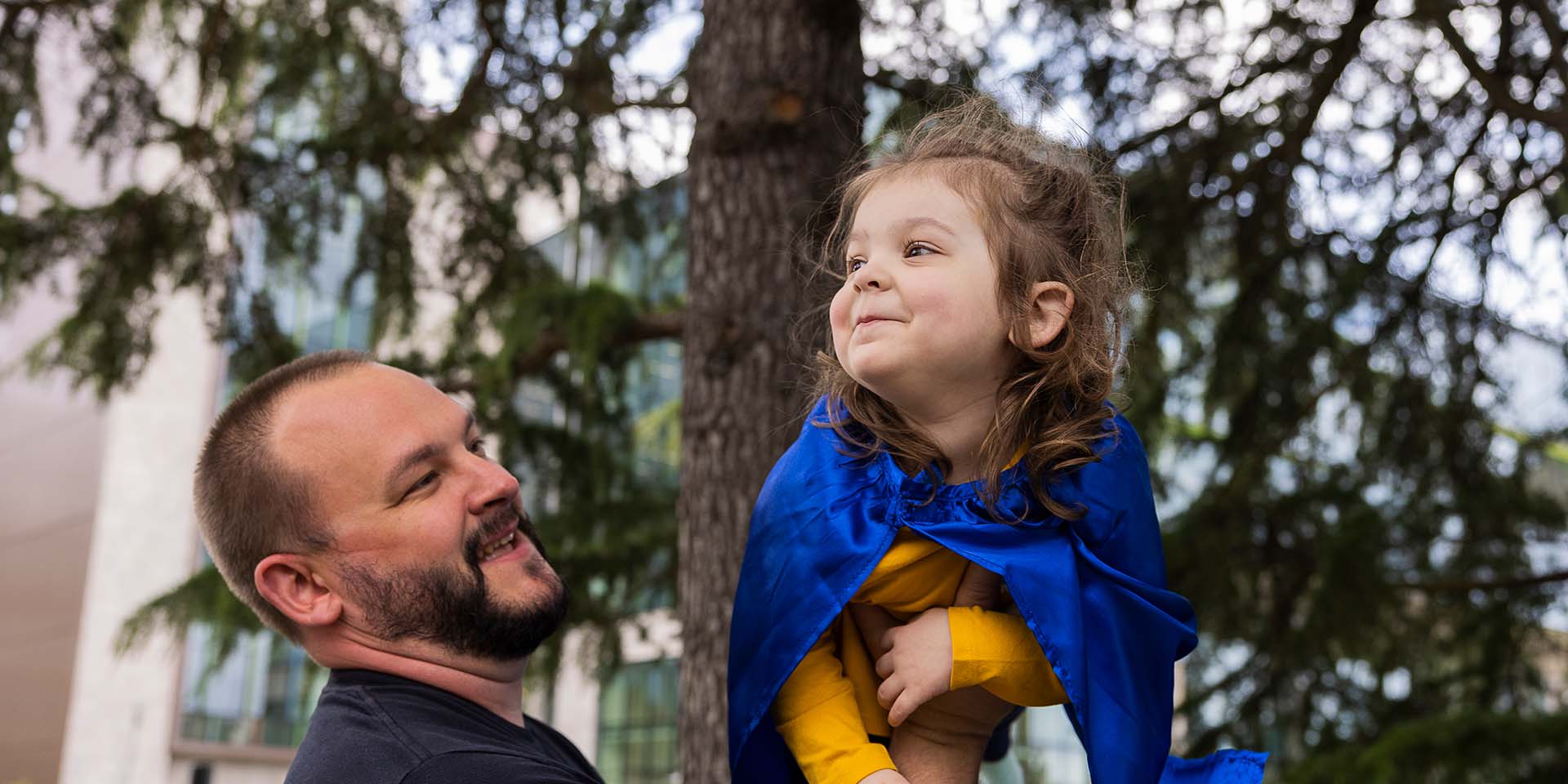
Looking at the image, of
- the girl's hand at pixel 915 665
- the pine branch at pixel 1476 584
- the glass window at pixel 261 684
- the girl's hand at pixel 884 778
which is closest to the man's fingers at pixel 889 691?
the girl's hand at pixel 915 665

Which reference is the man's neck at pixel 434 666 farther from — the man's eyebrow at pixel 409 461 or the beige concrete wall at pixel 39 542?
the beige concrete wall at pixel 39 542

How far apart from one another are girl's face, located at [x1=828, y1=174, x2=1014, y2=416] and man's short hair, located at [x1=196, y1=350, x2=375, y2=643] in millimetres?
1051

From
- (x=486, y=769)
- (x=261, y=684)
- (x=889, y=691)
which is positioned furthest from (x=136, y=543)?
(x=889, y=691)

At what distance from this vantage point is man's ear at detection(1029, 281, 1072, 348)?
77.8 inches

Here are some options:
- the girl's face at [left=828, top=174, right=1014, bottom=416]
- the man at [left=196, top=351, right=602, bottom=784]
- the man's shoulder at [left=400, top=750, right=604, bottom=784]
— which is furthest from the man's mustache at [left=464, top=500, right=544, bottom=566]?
the girl's face at [left=828, top=174, right=1014, bottom=416]

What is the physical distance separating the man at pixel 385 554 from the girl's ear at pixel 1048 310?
1000 millimetres

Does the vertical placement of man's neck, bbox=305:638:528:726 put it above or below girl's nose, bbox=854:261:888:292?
below

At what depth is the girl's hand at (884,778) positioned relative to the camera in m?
1.85

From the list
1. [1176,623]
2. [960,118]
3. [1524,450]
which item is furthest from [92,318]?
[1524,450]

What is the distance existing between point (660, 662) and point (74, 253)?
10.5ft

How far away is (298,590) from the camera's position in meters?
2.42

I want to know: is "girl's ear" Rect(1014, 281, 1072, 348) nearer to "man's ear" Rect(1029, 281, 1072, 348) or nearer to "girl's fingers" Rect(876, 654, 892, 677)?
"man's ear" Rect(1029, 281, 1072, 348)

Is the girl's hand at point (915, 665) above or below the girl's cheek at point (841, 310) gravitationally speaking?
below

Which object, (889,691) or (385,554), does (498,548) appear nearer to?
(385,554)
